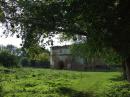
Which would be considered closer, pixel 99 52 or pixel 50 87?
pixel 99 52

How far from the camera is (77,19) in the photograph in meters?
19.5

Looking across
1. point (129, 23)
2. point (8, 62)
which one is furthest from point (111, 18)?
point (8, 62)

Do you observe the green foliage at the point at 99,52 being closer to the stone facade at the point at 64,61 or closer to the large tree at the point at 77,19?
the large tree at the point at 77,19

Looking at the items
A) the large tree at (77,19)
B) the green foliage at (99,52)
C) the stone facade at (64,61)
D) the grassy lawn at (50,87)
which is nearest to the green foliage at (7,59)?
the stone facade at (64,61)

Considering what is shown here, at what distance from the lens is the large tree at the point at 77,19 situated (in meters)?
18.7

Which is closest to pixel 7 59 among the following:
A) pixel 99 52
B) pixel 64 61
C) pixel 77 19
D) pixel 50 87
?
pixel 64 61

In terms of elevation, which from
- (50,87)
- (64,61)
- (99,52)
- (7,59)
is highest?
(64,61)

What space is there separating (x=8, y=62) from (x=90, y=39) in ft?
156

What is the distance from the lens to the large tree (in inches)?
737

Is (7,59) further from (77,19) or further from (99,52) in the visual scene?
(77,19)

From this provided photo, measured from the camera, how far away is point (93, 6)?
18312 millimetres

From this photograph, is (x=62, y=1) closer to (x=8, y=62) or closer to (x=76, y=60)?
(x=8, y=62)

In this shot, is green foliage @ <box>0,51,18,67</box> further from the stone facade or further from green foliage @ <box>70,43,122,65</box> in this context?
green foliage @ <box>70,43,122,65</box>

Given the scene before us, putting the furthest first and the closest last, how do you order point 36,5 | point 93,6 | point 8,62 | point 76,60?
point 76,60
point 8,62
point 36,5
point 93,6
